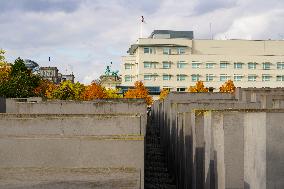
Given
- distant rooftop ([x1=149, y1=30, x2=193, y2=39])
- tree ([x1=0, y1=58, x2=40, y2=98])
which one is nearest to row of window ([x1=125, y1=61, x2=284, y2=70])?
distant rooftop ([x1=149, y1=30, x2=193, y2=39])

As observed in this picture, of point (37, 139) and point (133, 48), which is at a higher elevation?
point (133, 48)

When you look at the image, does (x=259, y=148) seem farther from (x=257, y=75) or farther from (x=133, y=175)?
(x=257, y=75)

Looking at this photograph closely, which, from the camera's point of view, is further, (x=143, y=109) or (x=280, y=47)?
(x=280, y=47)

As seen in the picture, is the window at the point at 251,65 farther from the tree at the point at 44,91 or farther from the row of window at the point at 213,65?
the tree at the point at 44,91

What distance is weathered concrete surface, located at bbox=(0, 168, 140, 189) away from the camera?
328 inches

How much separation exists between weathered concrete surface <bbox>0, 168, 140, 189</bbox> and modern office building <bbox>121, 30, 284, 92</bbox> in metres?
88.8

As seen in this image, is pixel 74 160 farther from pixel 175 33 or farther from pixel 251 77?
pixel 175 33

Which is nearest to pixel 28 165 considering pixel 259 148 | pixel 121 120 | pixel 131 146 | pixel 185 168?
pixel 131 146

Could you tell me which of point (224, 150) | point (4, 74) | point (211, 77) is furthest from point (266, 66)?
point (224, 150)

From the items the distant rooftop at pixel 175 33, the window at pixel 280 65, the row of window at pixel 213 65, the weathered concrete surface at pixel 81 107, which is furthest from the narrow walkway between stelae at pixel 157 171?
the distant rooftop at pixel 175 33

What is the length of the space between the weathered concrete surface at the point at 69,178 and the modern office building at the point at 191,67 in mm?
88845

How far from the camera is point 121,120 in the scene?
12.0m

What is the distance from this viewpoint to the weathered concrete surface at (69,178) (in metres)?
8.34

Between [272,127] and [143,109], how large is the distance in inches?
656
